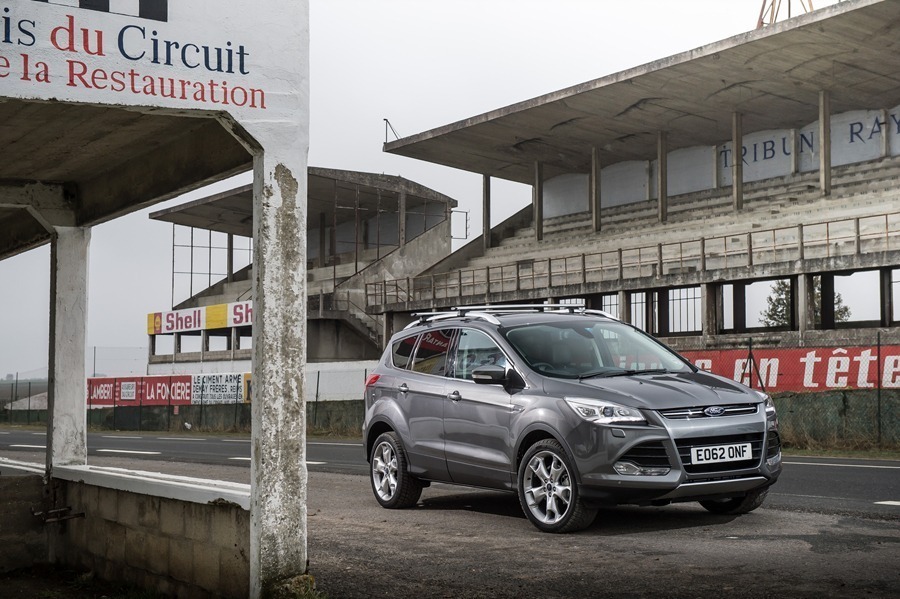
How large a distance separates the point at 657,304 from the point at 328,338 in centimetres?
1873

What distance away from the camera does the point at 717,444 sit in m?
9.36

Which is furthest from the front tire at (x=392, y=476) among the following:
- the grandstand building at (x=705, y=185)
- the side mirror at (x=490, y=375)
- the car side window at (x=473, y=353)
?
the grandstand building at (x=705, y=185)

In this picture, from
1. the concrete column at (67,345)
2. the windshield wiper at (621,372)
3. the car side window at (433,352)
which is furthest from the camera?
the car side window at (433,352)

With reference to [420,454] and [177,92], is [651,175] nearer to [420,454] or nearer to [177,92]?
[420,454]

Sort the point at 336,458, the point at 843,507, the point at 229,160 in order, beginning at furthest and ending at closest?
the point at 336,458 < the point at 843,507 < the point at 229,160

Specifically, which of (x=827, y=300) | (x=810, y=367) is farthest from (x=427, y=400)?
(x=827, y=300)

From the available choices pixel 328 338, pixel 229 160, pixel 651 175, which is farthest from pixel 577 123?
pixel 229 160

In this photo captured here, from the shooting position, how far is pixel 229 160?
7.62m

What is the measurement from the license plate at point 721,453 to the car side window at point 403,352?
3.89 m

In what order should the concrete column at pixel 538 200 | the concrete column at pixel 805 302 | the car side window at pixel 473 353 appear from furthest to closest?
the concrete column at pixel 538 200 < the concrete column at pixel 805 302 < the car side window at pixel 473 353

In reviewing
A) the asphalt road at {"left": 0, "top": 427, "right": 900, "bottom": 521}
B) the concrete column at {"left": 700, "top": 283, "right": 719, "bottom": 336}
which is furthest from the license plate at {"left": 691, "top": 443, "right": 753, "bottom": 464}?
the concrete column at {"left": 700, "top": 283, "right": 719, "bottom": 336}

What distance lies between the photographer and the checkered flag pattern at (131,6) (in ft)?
21.4

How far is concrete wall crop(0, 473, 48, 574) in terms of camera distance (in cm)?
956

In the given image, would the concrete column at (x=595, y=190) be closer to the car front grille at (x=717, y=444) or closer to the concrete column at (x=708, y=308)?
the concrete column at (x=708, y=308)
